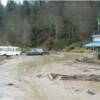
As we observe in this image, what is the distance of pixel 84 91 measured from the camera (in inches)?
663

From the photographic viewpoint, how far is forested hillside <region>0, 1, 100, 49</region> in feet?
306

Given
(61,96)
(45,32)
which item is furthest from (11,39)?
(61,96)

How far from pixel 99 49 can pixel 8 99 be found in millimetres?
30809

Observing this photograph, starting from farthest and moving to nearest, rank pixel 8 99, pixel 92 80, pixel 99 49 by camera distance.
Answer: pixel 99 49 < pixel 92 80 < pixel 8 99

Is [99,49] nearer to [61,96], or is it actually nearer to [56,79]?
[56,79]

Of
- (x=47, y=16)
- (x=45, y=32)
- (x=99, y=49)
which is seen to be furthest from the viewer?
(x=47, y=16)

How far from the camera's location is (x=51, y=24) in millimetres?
99250

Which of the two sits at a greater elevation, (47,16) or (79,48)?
(47,16)

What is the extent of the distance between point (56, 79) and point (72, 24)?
76300 millimetres

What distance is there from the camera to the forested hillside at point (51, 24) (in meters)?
93.2

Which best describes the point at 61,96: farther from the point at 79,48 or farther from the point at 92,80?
the point at 79,48

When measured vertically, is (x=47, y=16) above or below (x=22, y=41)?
above

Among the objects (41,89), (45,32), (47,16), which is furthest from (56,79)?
(47,16)

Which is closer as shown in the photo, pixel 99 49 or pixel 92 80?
pixel 92 80
